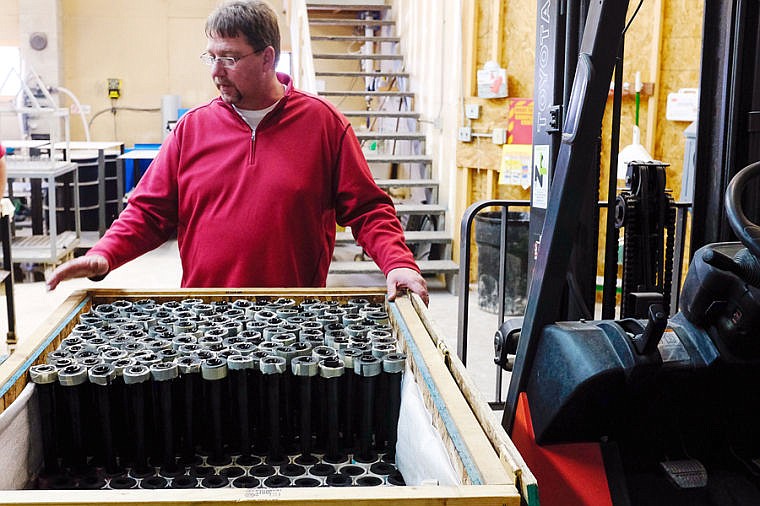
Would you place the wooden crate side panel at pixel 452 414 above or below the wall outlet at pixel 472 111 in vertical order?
below

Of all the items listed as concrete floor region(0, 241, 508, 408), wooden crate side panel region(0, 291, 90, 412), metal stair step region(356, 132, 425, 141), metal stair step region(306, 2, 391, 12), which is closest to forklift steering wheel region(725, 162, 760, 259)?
wooden crate side panel region(0, 291, 90, 412)

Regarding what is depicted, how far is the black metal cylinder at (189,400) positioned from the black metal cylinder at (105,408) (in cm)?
15

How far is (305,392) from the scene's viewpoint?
6.10 ft

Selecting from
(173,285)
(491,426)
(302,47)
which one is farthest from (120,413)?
(302,47)

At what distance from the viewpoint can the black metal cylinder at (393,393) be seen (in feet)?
6.08

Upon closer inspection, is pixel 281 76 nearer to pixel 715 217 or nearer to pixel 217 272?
pixel 217 272

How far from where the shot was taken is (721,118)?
2816 millimetres

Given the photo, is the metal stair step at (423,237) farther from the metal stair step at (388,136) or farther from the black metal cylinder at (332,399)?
the black metal cylinder at (332,399)

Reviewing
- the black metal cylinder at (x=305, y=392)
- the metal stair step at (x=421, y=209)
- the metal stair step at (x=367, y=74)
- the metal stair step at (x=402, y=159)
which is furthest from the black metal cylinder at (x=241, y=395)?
the metal stair step at (x=367, y=74)

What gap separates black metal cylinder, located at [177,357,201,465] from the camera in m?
1.82

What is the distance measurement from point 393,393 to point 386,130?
9926 mm

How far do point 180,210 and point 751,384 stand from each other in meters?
1.99

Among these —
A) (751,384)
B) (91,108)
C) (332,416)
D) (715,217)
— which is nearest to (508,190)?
(715,217)

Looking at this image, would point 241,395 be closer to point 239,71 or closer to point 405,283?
point 405,283
